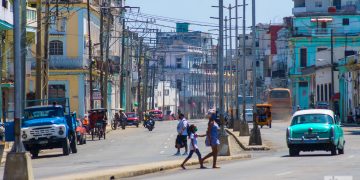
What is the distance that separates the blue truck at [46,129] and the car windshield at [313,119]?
37.1 ft

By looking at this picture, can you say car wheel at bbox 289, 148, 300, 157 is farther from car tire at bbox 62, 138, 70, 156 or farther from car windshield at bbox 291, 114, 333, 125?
car tire at bbox 62, 138, 70, 156

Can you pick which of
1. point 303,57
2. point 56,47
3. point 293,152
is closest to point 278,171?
point 293,152

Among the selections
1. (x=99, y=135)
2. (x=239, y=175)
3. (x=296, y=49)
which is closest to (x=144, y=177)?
(x=239, y=175)

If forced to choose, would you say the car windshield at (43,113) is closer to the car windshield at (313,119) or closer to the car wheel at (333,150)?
the car windshield at (313,119)

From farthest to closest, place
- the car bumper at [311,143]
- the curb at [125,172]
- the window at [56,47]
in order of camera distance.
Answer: the window at [56,47] → the car bumper at [311,143] → the curb at [125,172]

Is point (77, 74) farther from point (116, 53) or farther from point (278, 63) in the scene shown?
point (278, 63)

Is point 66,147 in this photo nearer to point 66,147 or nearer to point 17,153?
point 66,147

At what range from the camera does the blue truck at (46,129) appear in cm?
5034

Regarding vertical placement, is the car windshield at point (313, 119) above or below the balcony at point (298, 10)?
below

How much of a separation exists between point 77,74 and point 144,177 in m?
70.5

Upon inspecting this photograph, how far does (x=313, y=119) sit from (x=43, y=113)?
13541mm

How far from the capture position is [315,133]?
4284 cm

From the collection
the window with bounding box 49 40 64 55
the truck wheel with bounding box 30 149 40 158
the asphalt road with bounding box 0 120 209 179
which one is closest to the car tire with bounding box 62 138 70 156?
the asphalt road with bounding box 0 120 209 179

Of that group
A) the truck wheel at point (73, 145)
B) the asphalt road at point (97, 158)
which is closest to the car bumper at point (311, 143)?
the asphalt road at point (97, 158)
